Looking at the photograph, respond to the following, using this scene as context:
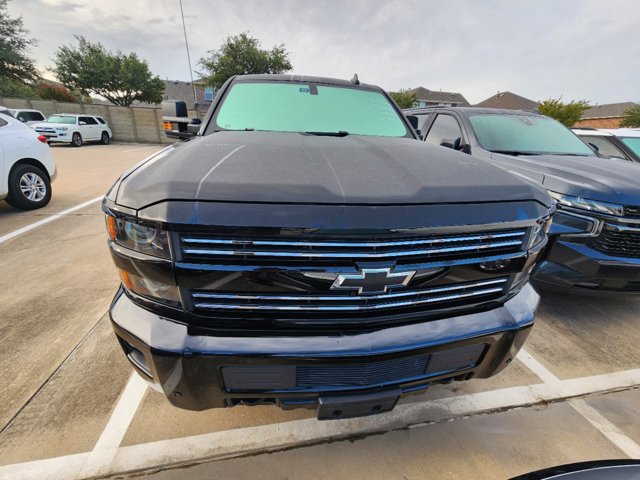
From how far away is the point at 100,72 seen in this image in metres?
28.0

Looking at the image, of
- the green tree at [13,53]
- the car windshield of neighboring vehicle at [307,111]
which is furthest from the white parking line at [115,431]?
the green tree at [13,53]

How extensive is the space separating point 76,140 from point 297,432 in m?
21.3

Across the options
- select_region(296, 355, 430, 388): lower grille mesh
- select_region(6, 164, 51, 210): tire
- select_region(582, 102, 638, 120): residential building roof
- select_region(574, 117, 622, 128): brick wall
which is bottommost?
select_region(6, 164, 51, 210): tire

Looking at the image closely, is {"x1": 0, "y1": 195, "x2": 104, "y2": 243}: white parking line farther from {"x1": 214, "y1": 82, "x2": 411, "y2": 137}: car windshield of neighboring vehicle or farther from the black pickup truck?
the black pickup truck

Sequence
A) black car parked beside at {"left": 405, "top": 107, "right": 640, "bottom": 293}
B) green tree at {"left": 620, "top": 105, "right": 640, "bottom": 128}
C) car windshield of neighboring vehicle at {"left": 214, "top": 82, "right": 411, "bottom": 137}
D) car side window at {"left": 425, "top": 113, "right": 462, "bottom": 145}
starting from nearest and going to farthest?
car windshield of neighboring vehicle at {"left": 214, "top": 82, "right": 411, "bottom": 137} < black car parked beside at {"left": 405, "top": 107, "right": 640, "bottom": 293} < car side window at {"left": 425, "top": 113, "right": 462, "bottom": 145} < green tree at {"left": 620, "top": 105, "right": 640, "bottom": 128}

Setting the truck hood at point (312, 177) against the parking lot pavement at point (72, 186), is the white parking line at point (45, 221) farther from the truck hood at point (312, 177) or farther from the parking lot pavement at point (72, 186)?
the truck hood at point (312, 177)

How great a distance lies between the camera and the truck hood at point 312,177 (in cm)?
112

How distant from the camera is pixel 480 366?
144 cm

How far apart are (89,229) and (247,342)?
460 cm

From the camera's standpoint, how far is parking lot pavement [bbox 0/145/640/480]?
5.13ft

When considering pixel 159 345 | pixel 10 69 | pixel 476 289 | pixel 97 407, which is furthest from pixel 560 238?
pixel 10 69

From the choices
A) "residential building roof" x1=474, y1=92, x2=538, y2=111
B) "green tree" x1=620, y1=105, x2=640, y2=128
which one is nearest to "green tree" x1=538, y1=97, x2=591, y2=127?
"green tree" x1=620, y1=105, x2=640, y2=128

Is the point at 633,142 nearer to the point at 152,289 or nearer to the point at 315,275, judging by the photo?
the point at 315,275

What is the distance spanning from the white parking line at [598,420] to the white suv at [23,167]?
23.4 ft
